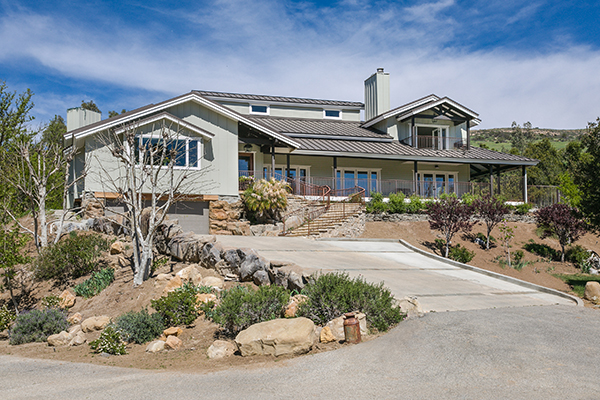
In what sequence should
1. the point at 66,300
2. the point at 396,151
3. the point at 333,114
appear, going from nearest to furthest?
the point at 66,300, the point at 396,151, the point at 333,114

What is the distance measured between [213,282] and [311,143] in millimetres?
17267

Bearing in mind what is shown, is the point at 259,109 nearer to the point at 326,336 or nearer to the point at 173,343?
the point at 173,343

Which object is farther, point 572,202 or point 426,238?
point 572,202

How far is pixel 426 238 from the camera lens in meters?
22.0

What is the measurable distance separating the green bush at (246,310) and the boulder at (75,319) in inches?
163

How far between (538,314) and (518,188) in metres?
26.9

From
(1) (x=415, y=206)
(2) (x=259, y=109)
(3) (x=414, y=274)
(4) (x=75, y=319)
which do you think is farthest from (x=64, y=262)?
(2) (x=259, y=109)

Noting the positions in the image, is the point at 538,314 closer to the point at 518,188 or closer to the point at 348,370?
the point at 348,370

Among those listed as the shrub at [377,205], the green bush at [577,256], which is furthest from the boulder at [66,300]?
the green bush at [577,256]

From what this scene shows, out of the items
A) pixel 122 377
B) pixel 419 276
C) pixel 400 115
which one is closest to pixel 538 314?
pixel 419 276

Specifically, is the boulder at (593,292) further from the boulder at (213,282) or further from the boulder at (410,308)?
the boulder at (213,282)

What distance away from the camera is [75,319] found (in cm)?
1005

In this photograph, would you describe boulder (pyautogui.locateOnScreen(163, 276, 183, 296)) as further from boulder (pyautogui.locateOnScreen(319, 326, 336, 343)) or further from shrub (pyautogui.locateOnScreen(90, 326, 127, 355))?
boulder (pyautogui.locateOnScreen(319, 326, 336, 343))

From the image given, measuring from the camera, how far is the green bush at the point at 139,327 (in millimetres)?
8078
